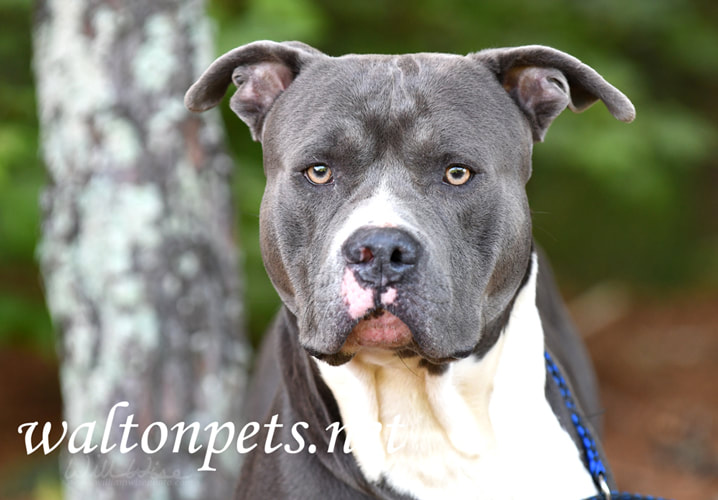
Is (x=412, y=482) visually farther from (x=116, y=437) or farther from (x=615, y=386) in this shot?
(x=615, y=386)

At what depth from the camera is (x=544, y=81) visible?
10.5ft

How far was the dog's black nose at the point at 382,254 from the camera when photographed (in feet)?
8.60

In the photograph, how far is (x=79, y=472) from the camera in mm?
4297

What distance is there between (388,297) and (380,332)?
134 millimetres

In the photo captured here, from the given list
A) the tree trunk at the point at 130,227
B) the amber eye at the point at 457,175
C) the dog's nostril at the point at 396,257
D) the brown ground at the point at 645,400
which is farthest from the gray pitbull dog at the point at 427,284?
the brown ground at the point at 645,400

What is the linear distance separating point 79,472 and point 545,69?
2.76 meters

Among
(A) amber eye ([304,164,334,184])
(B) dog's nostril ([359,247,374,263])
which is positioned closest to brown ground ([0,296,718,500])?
(A) amber eye ([304,164,334,184])

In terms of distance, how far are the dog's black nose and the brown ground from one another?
3.92 meters

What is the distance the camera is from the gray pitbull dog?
280cm

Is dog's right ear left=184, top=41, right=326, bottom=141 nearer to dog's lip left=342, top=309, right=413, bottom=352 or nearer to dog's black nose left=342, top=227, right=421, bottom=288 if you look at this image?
dog's black nose left=342, top=227, right=421, bottom=288

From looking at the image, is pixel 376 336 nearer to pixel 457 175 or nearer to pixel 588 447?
pixel 457 175

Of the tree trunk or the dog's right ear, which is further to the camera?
the tree trunk

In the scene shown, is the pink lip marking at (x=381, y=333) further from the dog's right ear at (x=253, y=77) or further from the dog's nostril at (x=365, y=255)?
the dog's right ear at (x=253, y=77)

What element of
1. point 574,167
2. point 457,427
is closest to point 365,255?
point 457,427
